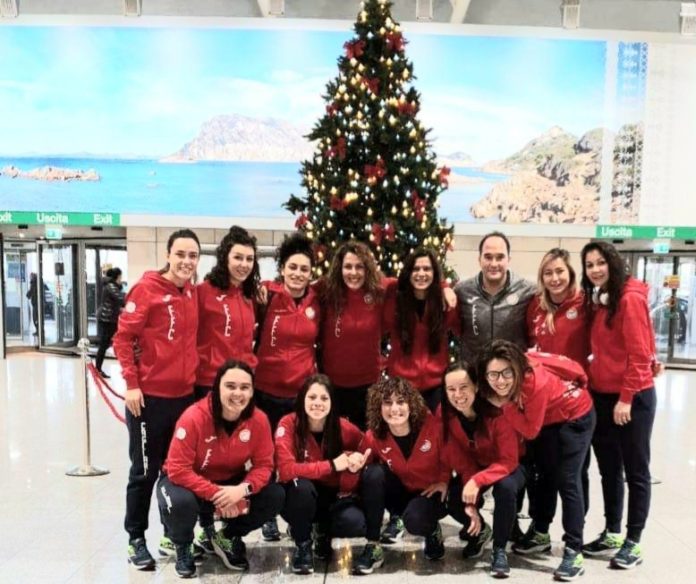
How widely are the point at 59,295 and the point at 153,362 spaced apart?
32.5ft

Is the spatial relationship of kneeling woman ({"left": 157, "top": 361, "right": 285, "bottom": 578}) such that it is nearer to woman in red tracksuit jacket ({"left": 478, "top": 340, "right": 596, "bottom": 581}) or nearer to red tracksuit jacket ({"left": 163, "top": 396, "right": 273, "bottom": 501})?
red tracksuit jacket ({"left": 163, "top": 396, "right": 273, "bottom": 501})

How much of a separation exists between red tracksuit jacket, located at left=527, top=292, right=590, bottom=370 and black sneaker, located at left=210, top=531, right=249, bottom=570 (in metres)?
2.04

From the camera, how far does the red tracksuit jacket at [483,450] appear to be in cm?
308

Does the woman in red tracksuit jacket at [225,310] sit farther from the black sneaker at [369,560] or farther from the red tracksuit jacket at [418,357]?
the black sneaker at [369,560]

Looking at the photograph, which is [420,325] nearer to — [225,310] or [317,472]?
[317,472]

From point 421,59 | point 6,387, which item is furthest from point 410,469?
point 421,59

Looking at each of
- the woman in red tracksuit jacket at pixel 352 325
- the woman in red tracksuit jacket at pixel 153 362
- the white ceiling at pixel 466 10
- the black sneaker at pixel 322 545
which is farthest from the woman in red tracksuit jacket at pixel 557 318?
the white ceiling at pixel 466 10

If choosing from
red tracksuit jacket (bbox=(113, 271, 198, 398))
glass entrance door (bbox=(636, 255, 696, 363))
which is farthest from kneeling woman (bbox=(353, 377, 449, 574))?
glass entrance door (bbox=(636, 255, 696, 363))

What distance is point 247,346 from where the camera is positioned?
3.39 meters

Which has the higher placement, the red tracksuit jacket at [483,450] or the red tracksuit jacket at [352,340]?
the red tracksuit jacket at [352,340]

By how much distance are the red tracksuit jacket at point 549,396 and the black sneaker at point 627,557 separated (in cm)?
85

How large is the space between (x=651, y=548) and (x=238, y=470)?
8.24 ft

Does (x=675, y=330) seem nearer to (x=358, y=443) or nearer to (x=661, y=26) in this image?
(x=661, y=26)

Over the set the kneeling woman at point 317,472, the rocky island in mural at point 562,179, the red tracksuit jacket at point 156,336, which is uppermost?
the rocky island in mural at point 562,179
